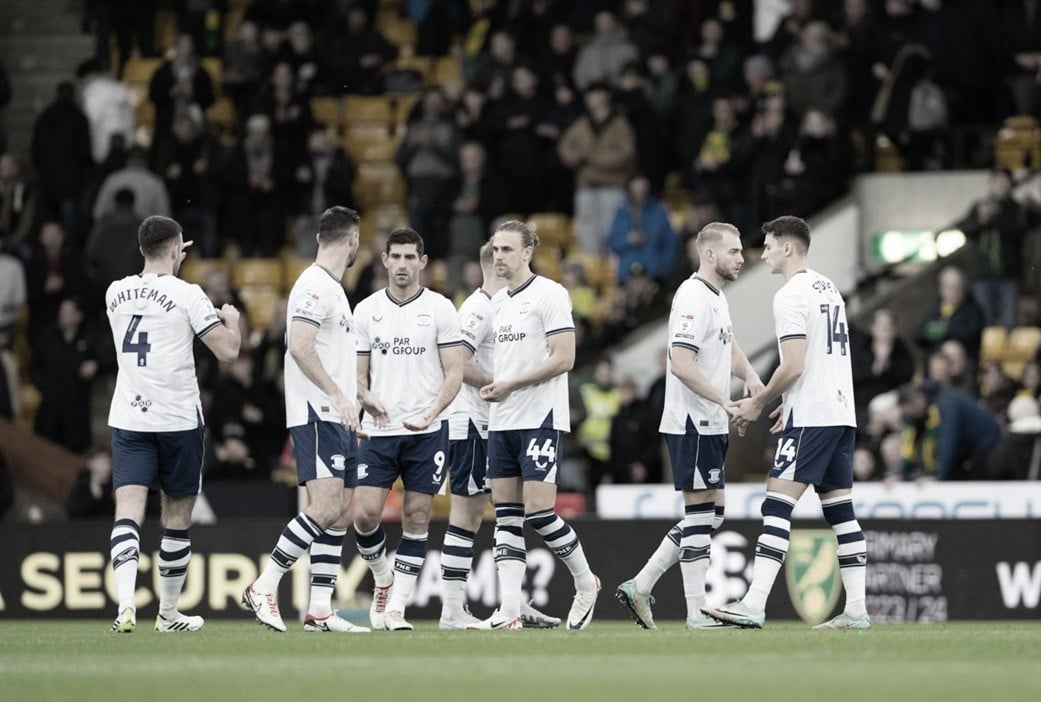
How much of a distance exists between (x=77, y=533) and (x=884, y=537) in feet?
22.7

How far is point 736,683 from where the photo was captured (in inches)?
328

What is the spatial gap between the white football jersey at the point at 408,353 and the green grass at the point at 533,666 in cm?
145

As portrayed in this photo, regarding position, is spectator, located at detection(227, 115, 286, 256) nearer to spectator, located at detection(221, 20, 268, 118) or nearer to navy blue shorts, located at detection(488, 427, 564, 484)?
spectator, located at detection(221, 20, 268, 118)

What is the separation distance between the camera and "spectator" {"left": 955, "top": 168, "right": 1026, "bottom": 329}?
20344 mm

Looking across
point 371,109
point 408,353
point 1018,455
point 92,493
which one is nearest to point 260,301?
point 371,109

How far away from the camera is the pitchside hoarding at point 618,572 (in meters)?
16.3

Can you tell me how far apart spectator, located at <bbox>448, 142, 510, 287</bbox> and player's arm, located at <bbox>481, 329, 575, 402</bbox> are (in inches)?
413

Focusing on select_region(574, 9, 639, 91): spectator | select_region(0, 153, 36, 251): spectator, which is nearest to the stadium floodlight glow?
select_region(574, 9, 639, 91): spectator

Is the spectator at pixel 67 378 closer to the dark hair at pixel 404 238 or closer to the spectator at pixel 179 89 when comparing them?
the spectator at pixel 179 89

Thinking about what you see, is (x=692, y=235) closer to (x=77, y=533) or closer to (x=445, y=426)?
(x=77, y=533)

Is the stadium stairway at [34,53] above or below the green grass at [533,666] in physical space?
above

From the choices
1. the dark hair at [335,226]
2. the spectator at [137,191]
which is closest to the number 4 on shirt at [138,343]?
the dark hair at [335,226]

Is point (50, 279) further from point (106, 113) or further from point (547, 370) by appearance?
point (547, 370)

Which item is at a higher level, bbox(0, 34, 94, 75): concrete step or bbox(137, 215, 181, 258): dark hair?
bbox(0, 34, 94, 75): concrete step
